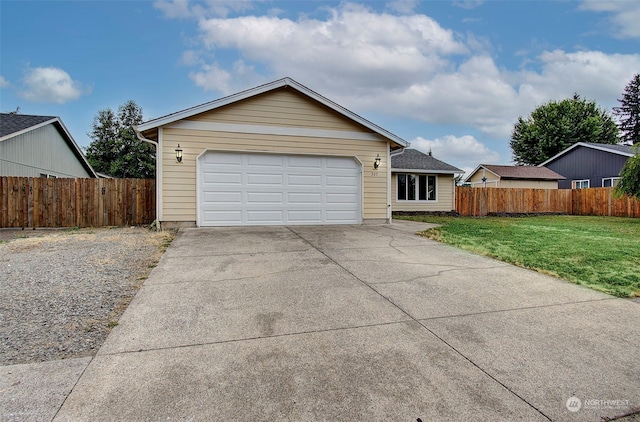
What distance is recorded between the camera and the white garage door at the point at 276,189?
32.3ft

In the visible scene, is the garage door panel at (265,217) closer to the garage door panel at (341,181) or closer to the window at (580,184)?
the garage door panel at (341,181)

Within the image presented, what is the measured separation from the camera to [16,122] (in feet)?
47.0

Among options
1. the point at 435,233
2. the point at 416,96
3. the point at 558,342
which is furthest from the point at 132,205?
the point at 416,96

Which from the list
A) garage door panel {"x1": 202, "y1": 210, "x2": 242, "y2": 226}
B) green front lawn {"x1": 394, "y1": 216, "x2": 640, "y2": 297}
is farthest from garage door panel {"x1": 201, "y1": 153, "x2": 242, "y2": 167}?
green front lawn {"x1": 394, "y1": 216, "x2": 640, "y2": 297}

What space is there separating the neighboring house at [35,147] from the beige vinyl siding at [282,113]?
9.24 m

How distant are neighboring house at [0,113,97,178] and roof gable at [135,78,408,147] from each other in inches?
316

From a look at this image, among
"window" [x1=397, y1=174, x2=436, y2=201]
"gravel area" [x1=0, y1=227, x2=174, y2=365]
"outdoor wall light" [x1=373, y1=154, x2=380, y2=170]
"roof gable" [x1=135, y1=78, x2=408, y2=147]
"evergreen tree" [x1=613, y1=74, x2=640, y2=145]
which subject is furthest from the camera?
"evergreen tree" [x1=613, y1=74, x2=640, y2=145]

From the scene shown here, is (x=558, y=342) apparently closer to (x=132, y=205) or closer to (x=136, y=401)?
(x=136, y=401)

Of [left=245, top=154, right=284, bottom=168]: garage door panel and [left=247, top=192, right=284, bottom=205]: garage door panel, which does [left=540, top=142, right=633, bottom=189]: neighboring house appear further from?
[left=247, top=192, right=284, bottom=205]: garage door panel

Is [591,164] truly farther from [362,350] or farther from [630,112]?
[362,350]

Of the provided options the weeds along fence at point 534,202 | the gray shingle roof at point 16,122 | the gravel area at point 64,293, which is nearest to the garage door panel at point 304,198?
the gravel area at point 64,293

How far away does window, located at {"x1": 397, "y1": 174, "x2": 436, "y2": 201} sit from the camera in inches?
729

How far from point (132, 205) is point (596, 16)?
1958 centimetres

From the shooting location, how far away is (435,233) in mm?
9117
